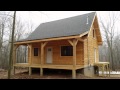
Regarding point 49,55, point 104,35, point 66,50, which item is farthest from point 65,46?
point 104,35

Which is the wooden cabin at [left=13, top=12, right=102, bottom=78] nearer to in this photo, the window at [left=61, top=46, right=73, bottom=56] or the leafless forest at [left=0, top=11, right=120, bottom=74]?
the window at [left=61, top=46, right=73, bottom=56]

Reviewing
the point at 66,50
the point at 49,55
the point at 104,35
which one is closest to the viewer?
the point at 66,50

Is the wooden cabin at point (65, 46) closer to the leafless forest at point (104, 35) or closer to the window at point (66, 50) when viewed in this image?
the window at point (66, 50)

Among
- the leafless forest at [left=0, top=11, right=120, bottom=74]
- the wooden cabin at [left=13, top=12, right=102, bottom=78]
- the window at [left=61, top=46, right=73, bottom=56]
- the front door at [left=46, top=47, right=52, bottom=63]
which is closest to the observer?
the wooden cabin at [left=13, top=12, right=102, bottom=78]

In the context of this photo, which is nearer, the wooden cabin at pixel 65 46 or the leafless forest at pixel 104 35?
the wooden cabin at pixel 65 46

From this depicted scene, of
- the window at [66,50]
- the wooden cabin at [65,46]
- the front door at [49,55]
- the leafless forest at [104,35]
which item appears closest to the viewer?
the wooden cabin at [65,46]

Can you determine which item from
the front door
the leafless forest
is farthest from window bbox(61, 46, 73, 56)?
the leafless forest

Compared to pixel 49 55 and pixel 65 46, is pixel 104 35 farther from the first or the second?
pixel 65 46

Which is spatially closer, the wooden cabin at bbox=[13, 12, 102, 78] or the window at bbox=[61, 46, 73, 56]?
the wooden cabin at bbox=[13, 12, 102, 78]

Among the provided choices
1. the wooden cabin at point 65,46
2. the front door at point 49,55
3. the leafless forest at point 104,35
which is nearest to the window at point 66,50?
the wooden cabin at point 65,46

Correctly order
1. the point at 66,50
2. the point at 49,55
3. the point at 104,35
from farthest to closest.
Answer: the point at 104,35, the point at 49,55, the point at 66,50

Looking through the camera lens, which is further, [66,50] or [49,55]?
[49,55]
